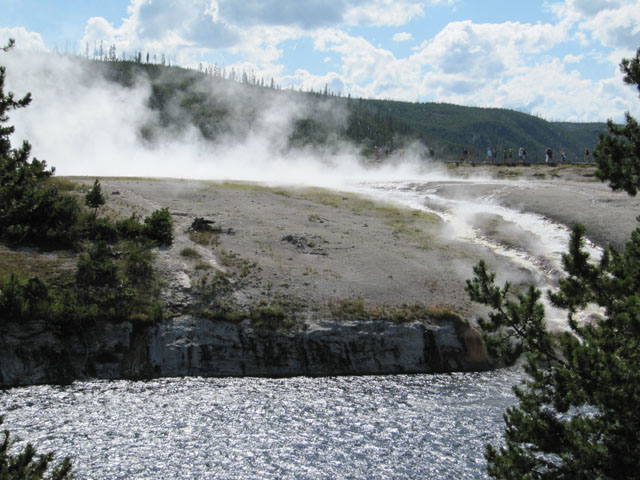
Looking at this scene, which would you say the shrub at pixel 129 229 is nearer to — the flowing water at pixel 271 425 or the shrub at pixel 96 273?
the shrub at pixel 96 273

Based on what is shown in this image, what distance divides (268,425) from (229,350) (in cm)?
649

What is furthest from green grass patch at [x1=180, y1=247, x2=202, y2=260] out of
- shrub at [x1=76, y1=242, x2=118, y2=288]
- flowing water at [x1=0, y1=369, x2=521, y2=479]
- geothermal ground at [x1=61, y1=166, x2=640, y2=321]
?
flowing water at [x1=0, y1=369, x2=521, y2=479]

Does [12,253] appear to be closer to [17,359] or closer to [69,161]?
[17,359]

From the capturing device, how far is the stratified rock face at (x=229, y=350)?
22.0 meters

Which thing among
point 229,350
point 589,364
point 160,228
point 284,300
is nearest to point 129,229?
point 160,228

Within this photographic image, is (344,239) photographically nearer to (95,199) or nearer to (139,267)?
(139,267)

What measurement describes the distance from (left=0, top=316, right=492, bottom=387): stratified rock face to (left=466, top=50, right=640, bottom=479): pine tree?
13.3m

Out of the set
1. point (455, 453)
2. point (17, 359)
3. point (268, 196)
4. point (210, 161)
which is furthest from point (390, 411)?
point (210, 161)

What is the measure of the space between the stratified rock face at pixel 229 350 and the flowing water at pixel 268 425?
89 centimetres

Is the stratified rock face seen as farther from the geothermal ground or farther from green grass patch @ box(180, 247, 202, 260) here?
green grass patch @ box(180, 247, 202, 260)

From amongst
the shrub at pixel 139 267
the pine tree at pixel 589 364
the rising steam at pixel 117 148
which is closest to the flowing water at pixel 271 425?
the pine tree at pixel 589 364

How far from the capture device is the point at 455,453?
633 inches

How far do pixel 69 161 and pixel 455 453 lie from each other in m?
69.8

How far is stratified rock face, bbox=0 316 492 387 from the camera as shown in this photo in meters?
22.0
